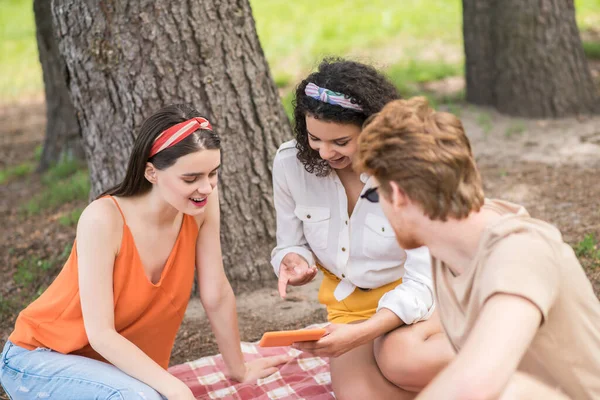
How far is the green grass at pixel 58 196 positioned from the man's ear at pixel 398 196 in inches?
174

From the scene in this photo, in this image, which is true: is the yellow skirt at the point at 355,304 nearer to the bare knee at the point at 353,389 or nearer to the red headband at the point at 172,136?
the bare knee at the point at 353,389

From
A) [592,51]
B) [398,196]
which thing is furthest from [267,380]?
[592,51]

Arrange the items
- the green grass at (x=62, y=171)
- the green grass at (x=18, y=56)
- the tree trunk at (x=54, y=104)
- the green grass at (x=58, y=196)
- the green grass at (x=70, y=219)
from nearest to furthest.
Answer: the green grass at (x=70, y=219) → the green grass at (x=58, y=196) → the tree trunk at (x=54, y=104) → the green grass at (x=62, y=171) → the green grass at (x=18, y=56)

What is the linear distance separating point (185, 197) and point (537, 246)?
4.59ft

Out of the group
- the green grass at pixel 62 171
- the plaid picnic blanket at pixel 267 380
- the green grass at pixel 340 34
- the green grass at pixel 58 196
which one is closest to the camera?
the plaid picnic blanket at pixel 267 380

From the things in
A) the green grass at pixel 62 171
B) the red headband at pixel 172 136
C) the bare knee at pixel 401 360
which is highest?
the red headband at pixel 172 136

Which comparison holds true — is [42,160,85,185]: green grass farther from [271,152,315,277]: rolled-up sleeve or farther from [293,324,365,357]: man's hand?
[293,324,365,357]: man's hand

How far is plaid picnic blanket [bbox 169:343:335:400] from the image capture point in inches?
126

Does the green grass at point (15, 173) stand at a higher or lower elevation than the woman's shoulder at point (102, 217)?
lower

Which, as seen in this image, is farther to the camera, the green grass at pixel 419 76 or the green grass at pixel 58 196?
the green grass at pixel 419 76

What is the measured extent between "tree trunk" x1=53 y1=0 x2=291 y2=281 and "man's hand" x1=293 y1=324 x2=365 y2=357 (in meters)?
1.52

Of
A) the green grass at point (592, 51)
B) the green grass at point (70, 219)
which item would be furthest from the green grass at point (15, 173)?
the green grass at point (592, 51)

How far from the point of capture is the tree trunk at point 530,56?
19.9 feet

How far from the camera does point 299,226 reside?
10.4 ft
